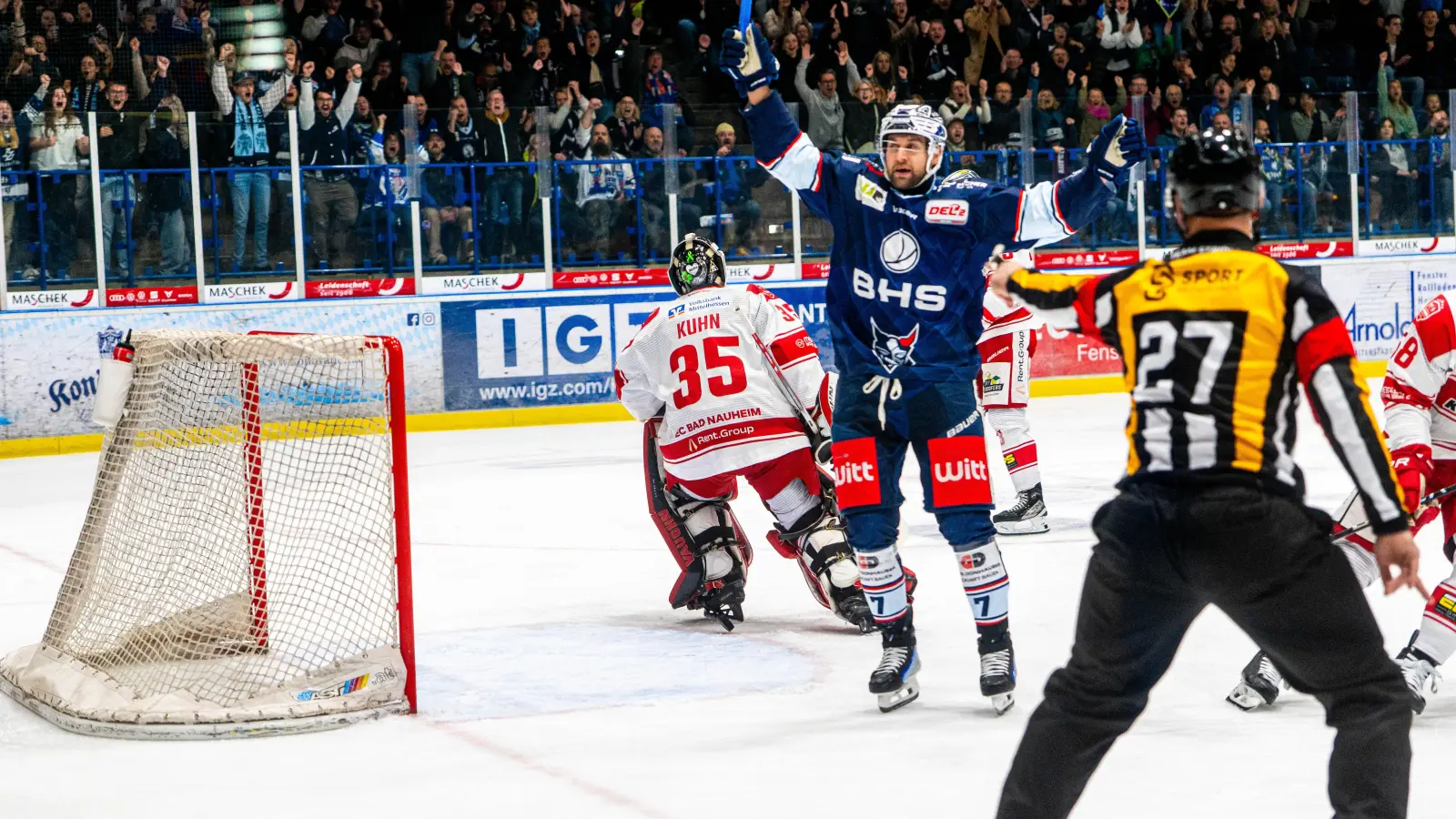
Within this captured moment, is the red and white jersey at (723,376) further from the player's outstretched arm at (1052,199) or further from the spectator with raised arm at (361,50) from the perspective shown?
the spectator with raised arm at (361,50)

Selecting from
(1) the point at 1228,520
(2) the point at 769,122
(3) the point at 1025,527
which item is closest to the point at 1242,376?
(1) the point at 1228,520

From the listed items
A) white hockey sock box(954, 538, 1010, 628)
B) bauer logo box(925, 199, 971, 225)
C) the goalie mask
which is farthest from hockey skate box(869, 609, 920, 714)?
the goalie mask

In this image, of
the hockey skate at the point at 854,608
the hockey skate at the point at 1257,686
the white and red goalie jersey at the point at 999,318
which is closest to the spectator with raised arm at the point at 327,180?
the white and red goalie jersey at the point at 999,318

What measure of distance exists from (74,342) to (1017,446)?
20.0 feet

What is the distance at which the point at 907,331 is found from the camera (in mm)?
4461

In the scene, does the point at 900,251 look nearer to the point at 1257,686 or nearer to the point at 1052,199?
the point at 1052,199

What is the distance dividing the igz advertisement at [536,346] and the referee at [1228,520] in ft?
29.9

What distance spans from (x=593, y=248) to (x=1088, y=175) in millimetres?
8062

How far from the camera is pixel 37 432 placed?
35.1 feet

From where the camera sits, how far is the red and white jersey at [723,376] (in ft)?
18.0

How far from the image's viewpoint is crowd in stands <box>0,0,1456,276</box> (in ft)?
36.1

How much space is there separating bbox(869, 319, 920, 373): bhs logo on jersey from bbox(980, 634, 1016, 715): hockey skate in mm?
752

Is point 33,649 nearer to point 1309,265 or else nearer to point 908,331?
point 908,331

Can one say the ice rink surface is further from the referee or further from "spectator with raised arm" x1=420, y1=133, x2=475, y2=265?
"spectator with raised arm" x1=420, y1=133, x2=475, y2=265
